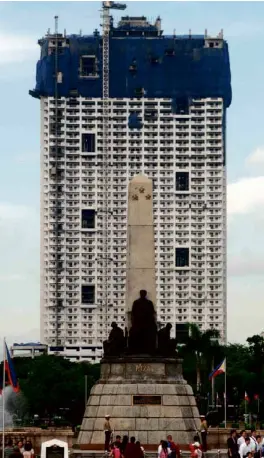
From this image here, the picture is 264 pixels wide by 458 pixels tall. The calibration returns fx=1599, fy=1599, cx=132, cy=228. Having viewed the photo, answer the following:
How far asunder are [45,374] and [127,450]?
104659 millimetres

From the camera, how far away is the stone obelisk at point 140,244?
69.9 metres

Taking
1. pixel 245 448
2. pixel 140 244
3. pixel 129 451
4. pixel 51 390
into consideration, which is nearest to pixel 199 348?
pixel 51 390

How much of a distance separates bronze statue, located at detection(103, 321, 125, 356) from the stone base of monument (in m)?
0.58

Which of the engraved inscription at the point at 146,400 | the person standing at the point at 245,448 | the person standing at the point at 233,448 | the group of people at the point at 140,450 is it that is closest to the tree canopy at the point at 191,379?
the engraved inscription at the point at 146,400

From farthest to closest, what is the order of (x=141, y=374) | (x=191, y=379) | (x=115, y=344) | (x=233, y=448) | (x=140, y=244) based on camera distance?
(x=191, y=379) → (x=140, y=244) → (x=115, y=344) → (x=141, y=374) → (x=233, y=448)

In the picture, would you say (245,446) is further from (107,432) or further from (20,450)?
(107,432)

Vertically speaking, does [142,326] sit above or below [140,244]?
below

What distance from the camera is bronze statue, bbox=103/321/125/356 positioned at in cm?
6944

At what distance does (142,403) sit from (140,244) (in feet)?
24.1

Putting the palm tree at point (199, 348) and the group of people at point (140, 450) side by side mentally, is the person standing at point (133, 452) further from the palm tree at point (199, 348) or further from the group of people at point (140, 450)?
the palm tree at point (199, 348)

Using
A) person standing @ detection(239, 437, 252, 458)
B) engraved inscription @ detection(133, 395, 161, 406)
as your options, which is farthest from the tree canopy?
person standing @ detection(239, 437, 252, 458)

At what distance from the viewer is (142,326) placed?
69750 mm

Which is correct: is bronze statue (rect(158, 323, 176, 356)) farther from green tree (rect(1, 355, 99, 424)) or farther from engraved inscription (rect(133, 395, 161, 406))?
green tree (rect(1, 355, 99, 424))

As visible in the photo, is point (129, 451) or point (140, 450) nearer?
point (129, 451)
